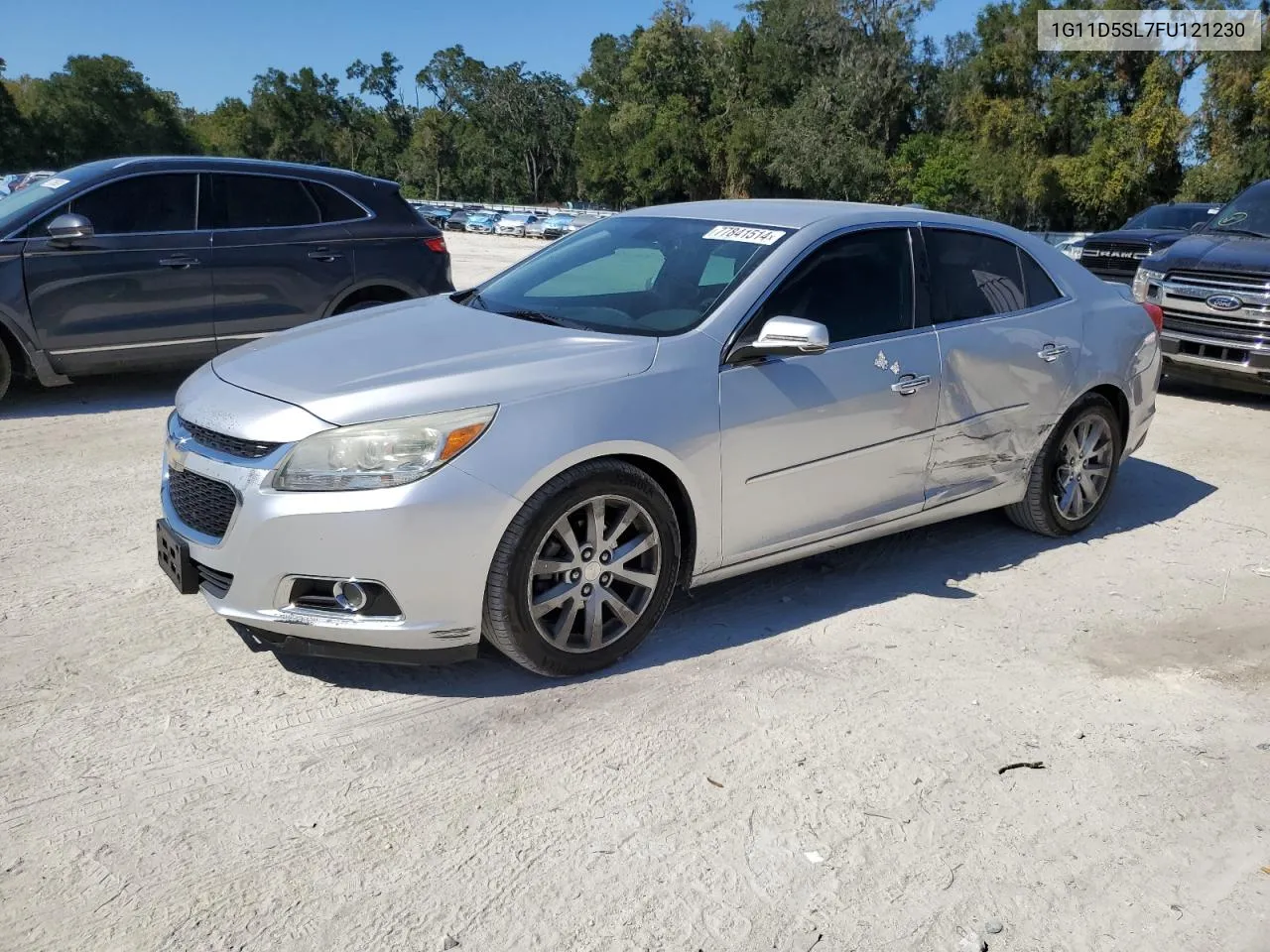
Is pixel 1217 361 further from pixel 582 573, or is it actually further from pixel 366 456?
pixel 366 456

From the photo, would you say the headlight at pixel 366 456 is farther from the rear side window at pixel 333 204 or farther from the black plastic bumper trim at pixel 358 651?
the rear side window at pixel 333 204

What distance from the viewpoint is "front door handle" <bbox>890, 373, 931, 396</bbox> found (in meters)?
4.50

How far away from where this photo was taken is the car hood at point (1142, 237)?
13469 mm

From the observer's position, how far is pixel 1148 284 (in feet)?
31.9

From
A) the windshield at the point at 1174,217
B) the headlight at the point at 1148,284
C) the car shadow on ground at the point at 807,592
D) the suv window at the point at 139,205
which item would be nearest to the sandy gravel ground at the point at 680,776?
the car shadow on ground at the point at 807,592

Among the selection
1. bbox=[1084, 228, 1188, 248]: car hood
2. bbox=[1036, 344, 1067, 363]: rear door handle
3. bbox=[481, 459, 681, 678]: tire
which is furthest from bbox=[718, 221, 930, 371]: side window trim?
bbox=[1084, 228, 1188, 248]: car hood

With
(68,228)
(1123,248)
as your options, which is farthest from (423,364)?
(1123,248)

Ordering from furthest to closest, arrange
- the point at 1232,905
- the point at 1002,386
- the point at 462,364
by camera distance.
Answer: the point at 1002,386 → the point at 462,364 → the point at 1232,905

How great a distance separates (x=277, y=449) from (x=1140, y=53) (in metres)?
50.5

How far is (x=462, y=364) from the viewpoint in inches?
148

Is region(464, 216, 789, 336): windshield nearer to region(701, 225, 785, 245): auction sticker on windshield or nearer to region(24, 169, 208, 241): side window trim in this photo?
region(701, 225, 785, 245): auction sticker on windshield

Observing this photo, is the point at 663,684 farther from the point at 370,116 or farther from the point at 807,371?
the point at 370,116

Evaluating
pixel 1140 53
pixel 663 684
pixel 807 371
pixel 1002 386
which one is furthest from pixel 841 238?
pixel 1140 53

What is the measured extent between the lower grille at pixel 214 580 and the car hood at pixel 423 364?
61cm
